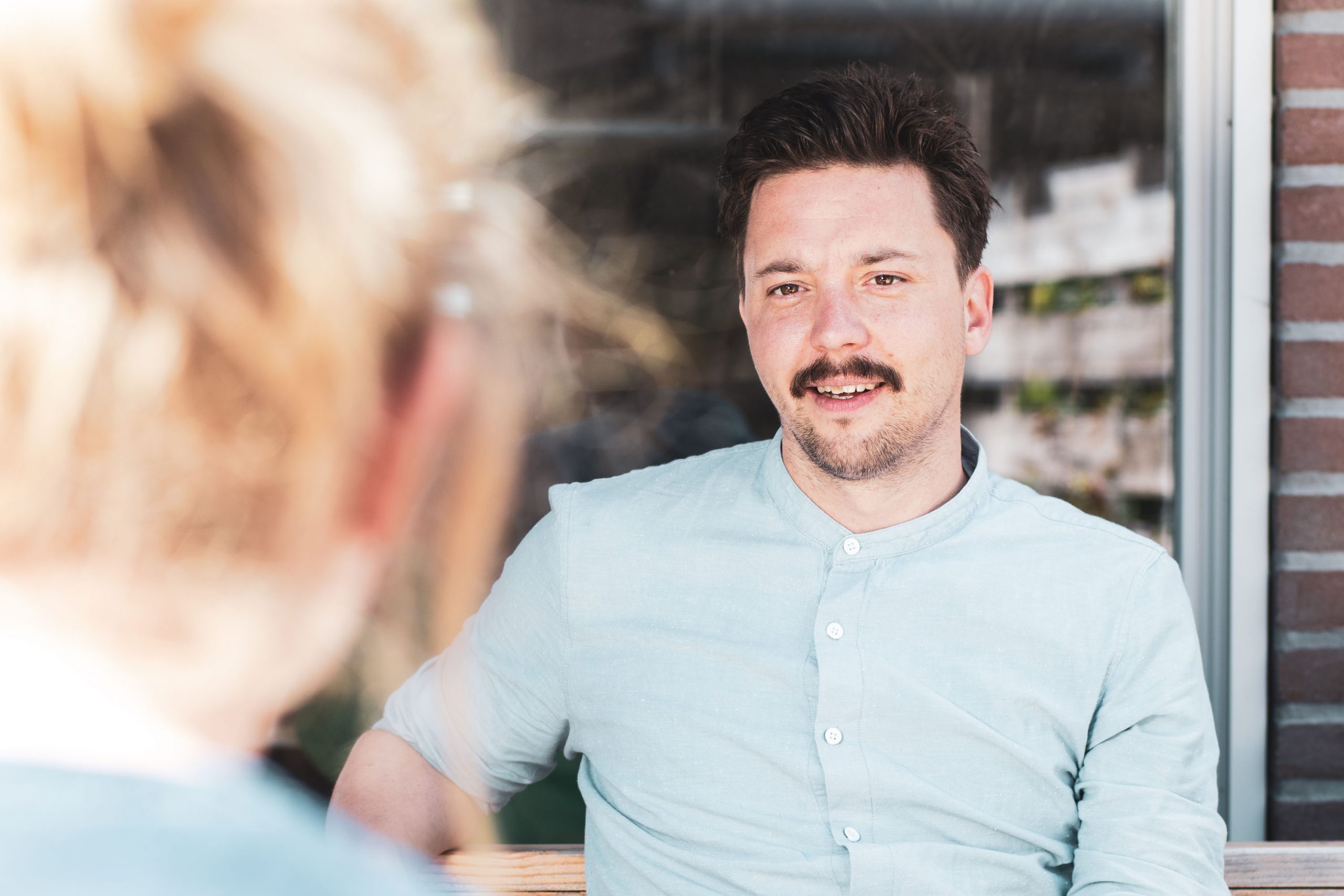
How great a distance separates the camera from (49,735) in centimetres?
45

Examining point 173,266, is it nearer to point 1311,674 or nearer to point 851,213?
point 851,213

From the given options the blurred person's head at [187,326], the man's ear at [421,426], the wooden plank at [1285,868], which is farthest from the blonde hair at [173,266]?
the wooden plank at [1285,868]

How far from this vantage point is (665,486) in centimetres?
152

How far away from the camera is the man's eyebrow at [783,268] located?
1436 millimetres

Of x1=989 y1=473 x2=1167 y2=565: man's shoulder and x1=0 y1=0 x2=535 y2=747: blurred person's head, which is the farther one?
x1=989 y1=473 x2=1167 y2=565: man's shoulder

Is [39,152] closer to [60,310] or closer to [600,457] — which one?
[60,310]

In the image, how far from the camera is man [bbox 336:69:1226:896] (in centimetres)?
128

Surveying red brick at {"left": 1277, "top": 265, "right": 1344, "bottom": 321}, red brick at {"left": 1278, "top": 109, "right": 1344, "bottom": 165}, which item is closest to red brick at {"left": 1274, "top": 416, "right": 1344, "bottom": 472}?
red brick at {"left": 1277, "top": 265, "right": 1344, "bottom": 321}

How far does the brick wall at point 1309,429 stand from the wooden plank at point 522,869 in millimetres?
1243

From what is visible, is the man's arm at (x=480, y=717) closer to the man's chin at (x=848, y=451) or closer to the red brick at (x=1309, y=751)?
the man's chin at (x=848, y=451)

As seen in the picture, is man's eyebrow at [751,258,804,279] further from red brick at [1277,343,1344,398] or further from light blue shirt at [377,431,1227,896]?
red brick at [1277,343,1344,398]

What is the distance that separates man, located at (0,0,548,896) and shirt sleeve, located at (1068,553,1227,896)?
2.85ft

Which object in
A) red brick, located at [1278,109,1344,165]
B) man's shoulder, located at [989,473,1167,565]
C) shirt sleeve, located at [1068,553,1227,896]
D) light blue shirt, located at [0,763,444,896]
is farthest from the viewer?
red brick, located at [1278,109,1344,165]

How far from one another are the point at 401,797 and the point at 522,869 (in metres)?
0.23
